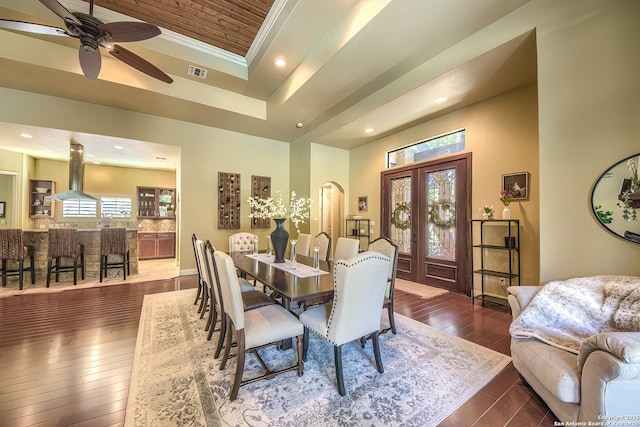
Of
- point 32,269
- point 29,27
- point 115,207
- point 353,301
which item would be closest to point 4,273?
point 32,269

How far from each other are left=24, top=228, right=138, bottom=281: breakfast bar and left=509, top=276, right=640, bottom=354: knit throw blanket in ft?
22.2

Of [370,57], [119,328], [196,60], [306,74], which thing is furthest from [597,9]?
[119,328]

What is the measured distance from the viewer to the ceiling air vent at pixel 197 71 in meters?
4.11

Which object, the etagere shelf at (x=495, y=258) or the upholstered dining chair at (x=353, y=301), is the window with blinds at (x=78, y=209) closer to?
the upholstered dining chair at (x=353, y=301)

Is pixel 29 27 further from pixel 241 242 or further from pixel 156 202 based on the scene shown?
pixel 156 202

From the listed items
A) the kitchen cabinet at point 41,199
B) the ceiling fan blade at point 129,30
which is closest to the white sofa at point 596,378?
the ceiling fan blade at point 129,30

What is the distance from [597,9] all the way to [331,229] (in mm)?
6325

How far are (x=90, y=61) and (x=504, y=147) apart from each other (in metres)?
5.53

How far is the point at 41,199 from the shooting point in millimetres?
7031

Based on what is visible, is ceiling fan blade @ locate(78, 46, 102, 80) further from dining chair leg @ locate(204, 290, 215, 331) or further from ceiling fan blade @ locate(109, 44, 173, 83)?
dining chair leg @ locate(204, 290, 215, 331)

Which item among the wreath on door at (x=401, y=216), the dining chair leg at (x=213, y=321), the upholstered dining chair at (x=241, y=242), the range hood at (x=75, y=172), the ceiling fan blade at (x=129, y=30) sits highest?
the ceiling fan blade at (x=129, y=30)

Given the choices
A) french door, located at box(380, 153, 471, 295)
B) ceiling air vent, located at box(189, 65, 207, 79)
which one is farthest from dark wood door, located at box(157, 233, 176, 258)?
french door, located at box(380, 153, 471, 295)

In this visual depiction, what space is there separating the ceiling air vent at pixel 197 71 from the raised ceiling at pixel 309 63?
87 mm

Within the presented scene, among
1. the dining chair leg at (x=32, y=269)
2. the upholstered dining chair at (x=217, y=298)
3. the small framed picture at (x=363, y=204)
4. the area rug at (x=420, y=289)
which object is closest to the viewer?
the upholstered dining chair at (x=217, y=298)
